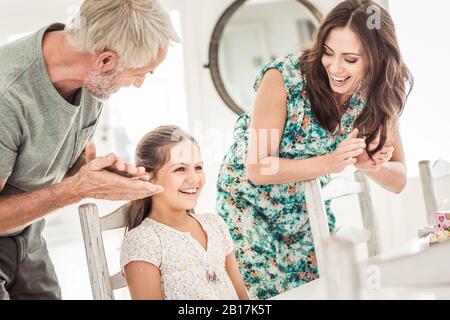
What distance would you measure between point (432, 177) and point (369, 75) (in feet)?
0.85

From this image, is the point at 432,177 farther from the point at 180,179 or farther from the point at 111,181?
the point at 111,181

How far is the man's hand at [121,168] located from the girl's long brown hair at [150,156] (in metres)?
0.03

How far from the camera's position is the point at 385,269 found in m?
0.82

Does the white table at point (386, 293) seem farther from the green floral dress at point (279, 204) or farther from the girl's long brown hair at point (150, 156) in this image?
the girl's long brown hair at point (150, 156)

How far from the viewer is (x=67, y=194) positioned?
1.00 m

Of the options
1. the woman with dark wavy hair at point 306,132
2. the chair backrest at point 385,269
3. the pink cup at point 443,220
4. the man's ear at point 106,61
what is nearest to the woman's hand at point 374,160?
the woman with dark wavy hair at point 306,132

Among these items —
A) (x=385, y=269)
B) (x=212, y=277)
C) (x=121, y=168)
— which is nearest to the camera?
(x=385, y=269)

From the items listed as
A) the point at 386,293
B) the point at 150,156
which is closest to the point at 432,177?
the point at 386,293

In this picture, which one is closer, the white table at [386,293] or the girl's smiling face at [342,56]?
the white table at [386,293]

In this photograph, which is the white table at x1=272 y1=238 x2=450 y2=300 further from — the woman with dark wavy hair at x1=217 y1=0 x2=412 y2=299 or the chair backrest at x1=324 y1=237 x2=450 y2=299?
the woman with dark wavy hair at x1=217 y1=0 x2=412 y2=299

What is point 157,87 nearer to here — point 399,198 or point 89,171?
point 89,171

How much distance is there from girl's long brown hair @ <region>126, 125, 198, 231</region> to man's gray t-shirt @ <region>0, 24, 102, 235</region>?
0.10m

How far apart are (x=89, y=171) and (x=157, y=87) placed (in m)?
0.22

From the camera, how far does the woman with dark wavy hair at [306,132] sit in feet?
3.81
